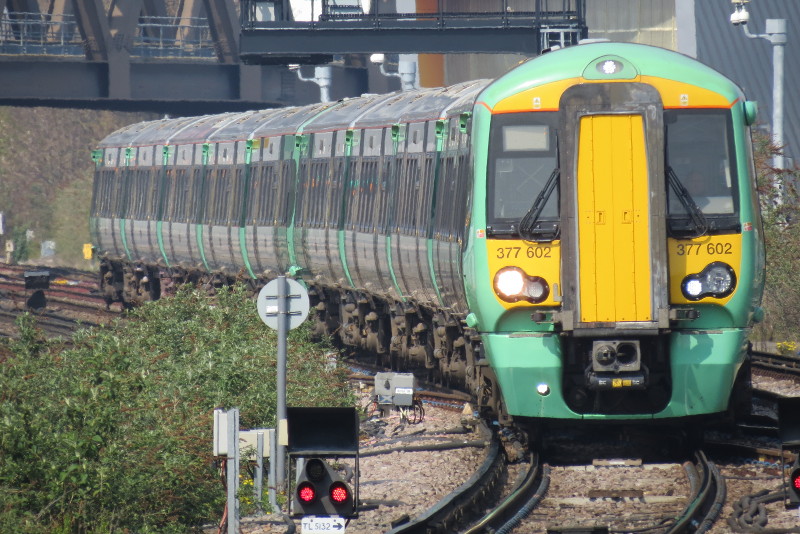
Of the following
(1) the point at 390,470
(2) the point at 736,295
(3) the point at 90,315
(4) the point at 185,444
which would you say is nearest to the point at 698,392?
(2) the point at 736,295

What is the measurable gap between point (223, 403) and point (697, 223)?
4836 mm

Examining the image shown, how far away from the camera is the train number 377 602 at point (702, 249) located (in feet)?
39.9

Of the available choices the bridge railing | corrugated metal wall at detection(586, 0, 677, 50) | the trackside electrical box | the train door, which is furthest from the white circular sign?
the bridge railing

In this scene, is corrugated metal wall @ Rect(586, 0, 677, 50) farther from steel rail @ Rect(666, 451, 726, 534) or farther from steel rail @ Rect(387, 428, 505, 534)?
steel rail @ Rect(666, 451, 726, 534)

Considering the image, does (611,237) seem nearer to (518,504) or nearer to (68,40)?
(518,504)

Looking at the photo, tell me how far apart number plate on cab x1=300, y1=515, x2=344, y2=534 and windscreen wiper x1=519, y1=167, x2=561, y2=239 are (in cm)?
407

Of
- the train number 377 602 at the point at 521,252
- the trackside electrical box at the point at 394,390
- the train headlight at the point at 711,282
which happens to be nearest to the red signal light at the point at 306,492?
the train number 377 602 at the point at 521,252

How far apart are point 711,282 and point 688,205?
0.59 metres

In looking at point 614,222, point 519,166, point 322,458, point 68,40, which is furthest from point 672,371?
point 68,40

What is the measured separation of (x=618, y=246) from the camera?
12008 mm

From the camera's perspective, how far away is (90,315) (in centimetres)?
3309

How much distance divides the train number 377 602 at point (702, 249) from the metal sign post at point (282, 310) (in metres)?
2.78

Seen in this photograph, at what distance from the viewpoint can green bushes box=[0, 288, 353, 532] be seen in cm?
1118

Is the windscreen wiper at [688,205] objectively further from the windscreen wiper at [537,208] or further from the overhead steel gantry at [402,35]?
the overhead steel gantry at [402,35]
